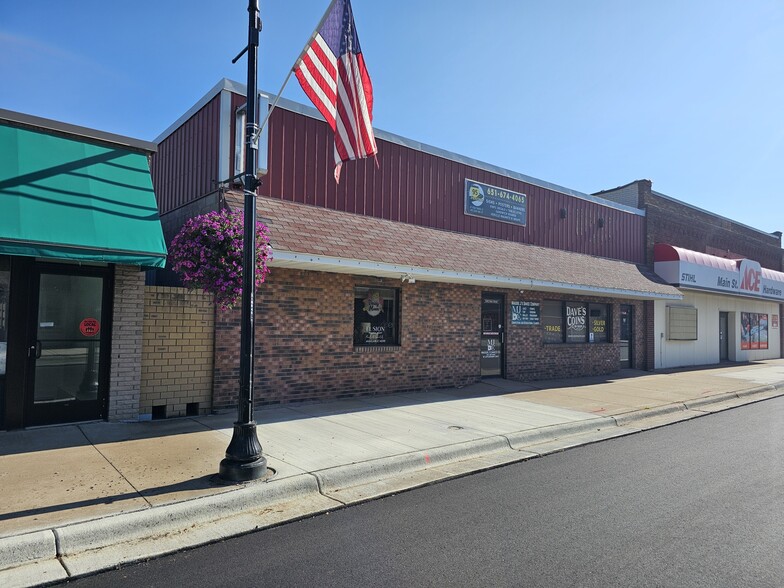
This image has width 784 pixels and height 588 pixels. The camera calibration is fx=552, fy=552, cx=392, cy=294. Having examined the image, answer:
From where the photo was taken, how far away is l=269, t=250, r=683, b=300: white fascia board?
31.1 feet

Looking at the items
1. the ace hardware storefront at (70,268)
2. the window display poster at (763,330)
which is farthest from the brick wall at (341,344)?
the window display poster at (763,330)

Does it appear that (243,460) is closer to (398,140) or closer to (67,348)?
(67,348)

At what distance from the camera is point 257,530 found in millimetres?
4820

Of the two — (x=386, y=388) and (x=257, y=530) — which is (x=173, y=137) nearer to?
(x=386, y=388)

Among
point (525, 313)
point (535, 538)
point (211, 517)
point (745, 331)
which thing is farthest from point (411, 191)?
point (745, 331)

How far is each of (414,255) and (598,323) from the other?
8.61 metres

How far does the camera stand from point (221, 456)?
671 cm

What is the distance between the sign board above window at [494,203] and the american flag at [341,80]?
709 centimetres

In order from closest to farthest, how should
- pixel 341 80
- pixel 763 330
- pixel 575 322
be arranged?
pixel 341 80 → pixel 575 322 → pixel 763 330

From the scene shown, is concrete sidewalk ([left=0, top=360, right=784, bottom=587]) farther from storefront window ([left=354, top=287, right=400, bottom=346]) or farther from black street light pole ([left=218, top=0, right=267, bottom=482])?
storefront window ([left=354, top=287, right=400, bottom=346])

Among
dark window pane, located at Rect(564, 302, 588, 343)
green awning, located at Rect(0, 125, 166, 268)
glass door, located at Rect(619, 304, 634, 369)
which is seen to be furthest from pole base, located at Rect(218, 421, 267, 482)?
glass door, located at Rect(619, 304, 634, 369)

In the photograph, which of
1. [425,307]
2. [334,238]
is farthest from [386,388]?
[334,238]

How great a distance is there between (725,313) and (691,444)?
19.8 meters

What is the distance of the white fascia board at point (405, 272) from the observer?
948 centimetres
